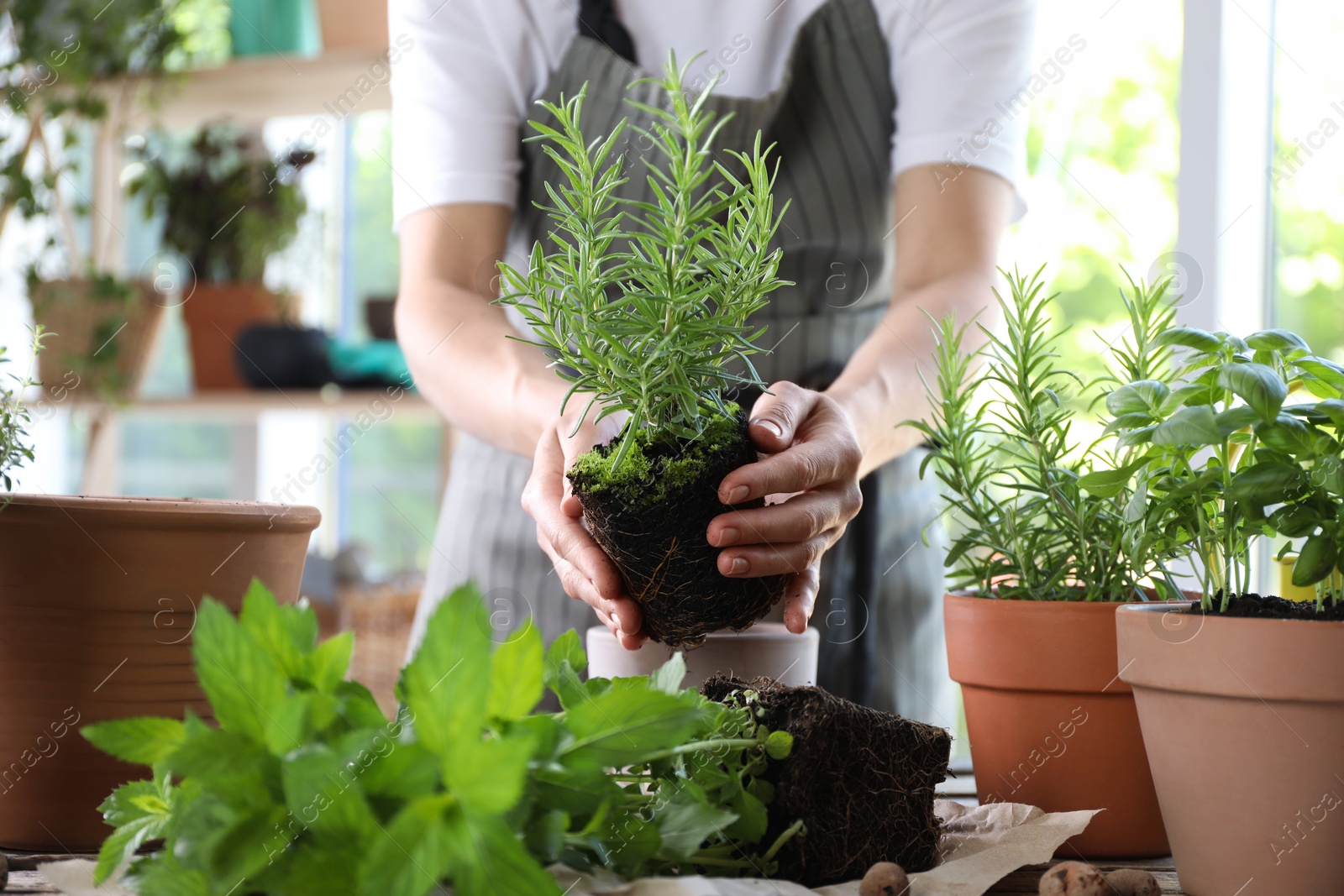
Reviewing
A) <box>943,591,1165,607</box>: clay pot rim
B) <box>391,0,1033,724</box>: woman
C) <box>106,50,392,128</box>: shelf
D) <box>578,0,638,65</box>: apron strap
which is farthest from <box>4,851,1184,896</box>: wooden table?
<box>106,50,392,128</box>: shelf

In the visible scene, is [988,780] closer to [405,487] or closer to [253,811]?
[253,811]

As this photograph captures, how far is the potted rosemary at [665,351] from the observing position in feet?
1.90

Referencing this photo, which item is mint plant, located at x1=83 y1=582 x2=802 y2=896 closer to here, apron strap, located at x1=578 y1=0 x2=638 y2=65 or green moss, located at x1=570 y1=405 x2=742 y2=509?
green moss, located at x1=570 y1=405 x2=742 y2=509

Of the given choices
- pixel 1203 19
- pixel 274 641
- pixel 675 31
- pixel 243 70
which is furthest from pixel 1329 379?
pixel 243 70

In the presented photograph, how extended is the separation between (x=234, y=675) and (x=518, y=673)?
0.36ft

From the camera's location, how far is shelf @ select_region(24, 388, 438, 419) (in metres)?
2.15

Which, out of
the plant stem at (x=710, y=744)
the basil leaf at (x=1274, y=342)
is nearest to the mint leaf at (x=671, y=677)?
the plant stem at (x=710, y=744)

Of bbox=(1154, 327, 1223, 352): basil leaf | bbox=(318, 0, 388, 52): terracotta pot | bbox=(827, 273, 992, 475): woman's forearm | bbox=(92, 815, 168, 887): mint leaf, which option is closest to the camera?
bbox=(92, 815, 168, 887): mint leaf

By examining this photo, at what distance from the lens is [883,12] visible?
1.23 metres

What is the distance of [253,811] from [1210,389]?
0.52m

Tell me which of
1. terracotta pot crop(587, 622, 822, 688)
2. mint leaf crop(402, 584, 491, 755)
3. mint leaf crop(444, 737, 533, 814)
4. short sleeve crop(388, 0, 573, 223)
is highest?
short sleeve crop(388, 0, 573, 223)

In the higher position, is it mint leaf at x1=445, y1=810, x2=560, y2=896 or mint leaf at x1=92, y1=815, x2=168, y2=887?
mint leaf at x1=445, y1=810, x2=560, y2=896

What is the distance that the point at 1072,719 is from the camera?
0.64 m

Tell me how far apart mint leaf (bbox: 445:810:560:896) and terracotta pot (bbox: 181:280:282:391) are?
7.04ft
